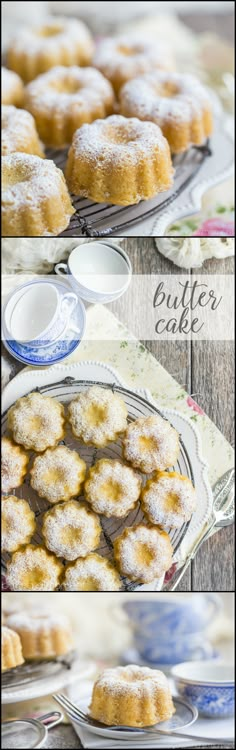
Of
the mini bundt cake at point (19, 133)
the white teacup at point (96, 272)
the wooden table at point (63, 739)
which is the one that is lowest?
the wooden table at point (63, 739)

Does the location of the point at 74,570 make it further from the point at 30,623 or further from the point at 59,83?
the point at 59,83

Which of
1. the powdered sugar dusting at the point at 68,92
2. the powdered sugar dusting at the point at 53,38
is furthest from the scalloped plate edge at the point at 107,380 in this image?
the powdered sugar dusting at the point at 53,38

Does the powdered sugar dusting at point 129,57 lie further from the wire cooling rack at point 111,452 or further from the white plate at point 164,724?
the white plate at point 164,724

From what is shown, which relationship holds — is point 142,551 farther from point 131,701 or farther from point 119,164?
point 119,164

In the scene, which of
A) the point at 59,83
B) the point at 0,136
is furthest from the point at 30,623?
the point at 59,83

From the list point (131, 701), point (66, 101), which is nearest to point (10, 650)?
point (131, 701)
